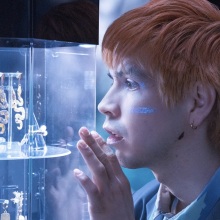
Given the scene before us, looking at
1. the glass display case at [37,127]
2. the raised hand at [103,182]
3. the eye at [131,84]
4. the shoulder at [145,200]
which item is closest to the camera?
the raised hand at [103,182]

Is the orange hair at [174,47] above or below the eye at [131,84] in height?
above

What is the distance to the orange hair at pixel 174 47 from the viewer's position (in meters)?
1.13

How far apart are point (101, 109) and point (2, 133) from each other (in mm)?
314

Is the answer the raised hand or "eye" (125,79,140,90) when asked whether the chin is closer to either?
the raised hand

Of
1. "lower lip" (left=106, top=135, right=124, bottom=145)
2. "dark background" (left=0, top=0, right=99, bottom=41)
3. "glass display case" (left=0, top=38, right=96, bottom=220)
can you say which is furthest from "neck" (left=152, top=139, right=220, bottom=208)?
"dark background" (left=0, top=0, right=99, bottom=41)

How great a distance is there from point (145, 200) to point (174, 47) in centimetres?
52

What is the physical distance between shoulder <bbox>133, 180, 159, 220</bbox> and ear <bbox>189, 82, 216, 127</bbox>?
13.8 inches

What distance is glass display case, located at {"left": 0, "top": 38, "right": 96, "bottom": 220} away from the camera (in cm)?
128

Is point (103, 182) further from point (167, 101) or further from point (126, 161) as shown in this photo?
point (167, 101)

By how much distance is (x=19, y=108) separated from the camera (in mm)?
1295

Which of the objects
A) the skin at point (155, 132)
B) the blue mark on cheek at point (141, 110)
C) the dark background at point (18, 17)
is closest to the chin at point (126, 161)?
the skin at point (155, 132)

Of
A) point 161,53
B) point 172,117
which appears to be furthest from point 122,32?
point 172,117

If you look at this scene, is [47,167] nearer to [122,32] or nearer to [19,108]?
[19,108]

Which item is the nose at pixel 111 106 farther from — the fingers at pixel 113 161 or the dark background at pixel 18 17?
the dark background at pixel 18 17
